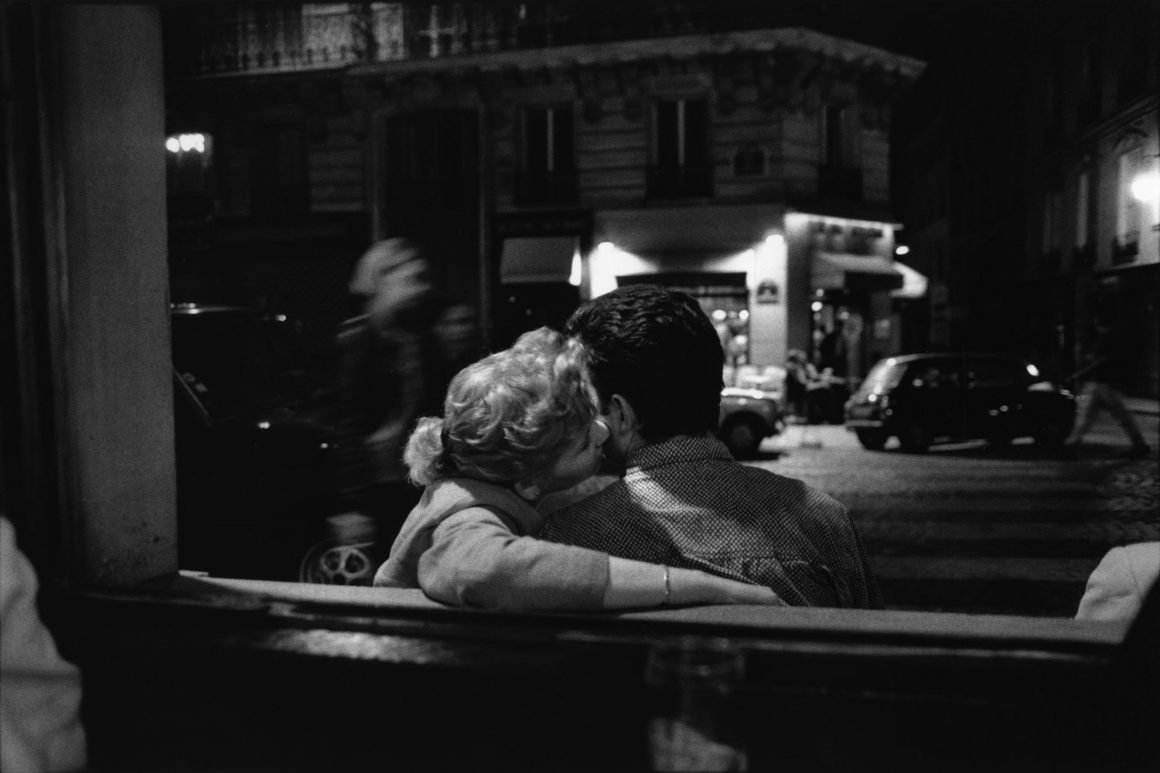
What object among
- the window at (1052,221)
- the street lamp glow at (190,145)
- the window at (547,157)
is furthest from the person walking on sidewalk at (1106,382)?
the window at (1052,221)

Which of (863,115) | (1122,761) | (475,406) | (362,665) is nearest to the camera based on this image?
(1122,761)

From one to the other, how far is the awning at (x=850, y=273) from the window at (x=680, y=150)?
285 centimetres

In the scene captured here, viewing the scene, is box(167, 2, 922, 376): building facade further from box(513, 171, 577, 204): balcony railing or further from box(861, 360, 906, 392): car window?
box(861, 360, 906, 392): car window

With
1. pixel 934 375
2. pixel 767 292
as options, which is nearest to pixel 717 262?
pixel 767 292

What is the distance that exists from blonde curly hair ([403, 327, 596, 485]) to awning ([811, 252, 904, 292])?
19196mm

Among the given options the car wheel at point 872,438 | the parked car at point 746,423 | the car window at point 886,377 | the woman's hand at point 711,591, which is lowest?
the car wheel at point 872,438

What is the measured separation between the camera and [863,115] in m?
21.7

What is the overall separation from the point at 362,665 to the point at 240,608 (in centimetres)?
32

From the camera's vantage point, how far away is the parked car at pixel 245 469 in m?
5.72

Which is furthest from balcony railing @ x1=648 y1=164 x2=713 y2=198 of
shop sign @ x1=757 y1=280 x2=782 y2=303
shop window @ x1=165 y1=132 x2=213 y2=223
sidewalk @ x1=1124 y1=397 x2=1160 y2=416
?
shop window @ x1=165 y1=132 x2=213 y2=223

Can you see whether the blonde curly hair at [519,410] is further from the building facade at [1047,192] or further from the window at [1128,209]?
the window at [1128,209]

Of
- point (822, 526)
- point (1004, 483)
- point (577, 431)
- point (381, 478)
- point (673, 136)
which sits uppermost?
point (673, 136)

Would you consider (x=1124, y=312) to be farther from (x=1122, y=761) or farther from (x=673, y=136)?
(x=1122, y=761)

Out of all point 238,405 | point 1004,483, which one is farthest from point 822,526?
point 1004,483
